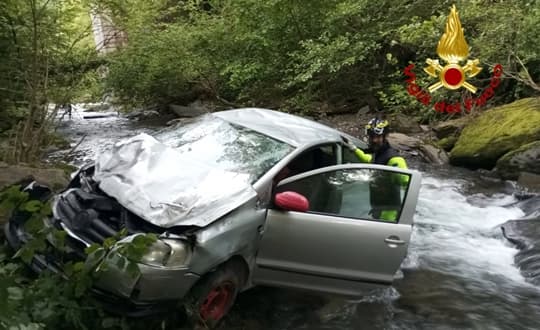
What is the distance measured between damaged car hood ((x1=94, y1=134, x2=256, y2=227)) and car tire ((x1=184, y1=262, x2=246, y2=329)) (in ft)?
1.54

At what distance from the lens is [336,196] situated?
4211 millimetres

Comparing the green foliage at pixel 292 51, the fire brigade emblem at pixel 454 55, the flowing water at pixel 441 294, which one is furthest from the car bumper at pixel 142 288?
the green foliage at pixel 292 51

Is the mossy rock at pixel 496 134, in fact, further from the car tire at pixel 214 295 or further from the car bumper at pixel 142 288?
the car bumper at pixel 142 288

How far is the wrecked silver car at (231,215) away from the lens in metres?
3.30

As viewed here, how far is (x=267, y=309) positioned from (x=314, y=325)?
453 millimetres

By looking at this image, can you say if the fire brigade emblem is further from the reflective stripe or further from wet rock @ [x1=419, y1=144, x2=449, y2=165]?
wet rock @ [x1=419, y1=144, x2=449, y2=165]

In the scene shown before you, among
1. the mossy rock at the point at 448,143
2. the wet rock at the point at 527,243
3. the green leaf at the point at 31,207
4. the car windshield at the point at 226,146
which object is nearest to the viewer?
the green leaf at the point at 31,207

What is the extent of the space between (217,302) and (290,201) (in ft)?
3.17

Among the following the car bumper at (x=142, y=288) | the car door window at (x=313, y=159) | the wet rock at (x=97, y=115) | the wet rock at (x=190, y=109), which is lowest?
the wet rock at (x=97, y=115)

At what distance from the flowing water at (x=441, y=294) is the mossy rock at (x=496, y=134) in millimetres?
1908

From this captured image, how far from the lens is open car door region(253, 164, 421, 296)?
156 inches

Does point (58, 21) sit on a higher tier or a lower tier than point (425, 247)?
higher

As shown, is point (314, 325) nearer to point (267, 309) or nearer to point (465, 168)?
point (267, 309)

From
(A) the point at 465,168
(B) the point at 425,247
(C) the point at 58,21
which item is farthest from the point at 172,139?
(A) the point at 465,168
